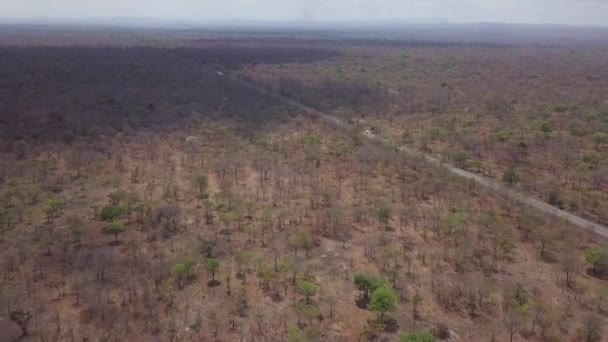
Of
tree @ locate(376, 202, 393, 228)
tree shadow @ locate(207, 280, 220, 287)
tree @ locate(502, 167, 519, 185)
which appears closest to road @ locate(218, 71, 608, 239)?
tree @ locate(502, 167, 519, 185)

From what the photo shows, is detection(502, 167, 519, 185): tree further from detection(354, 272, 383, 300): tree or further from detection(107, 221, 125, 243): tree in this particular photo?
detection(107, 221, 125, 243): tree

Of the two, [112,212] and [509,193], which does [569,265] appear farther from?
[112,212]

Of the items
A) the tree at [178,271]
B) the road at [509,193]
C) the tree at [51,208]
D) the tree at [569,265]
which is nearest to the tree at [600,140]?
the road at [509,193]

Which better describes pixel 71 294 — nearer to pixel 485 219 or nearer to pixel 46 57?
pixel 485 219

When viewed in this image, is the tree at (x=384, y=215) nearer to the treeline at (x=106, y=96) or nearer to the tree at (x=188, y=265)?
the tree at (x=188, y=265)

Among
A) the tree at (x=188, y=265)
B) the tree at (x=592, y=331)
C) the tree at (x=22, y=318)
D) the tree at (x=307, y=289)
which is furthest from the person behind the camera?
the tree at (x=188, y=265)

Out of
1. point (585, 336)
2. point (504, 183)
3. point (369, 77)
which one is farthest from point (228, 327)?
point (369, 77)

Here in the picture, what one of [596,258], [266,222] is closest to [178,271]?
[266,222]

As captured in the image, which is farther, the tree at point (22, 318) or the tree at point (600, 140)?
the tree at point (600, 140)
